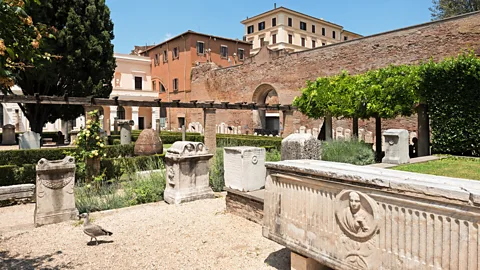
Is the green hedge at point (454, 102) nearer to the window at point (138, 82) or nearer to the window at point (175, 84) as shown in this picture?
the window at point (175, 84)

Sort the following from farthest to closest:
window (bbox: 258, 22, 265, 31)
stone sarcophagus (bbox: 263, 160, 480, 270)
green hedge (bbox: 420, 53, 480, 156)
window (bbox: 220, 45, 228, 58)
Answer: window (bbox: 258, 22, 265, 31), window (bbox: 220, 45, 228, 58), green hedge (bbox: 420, 53, 480, 156), stone sarcophagus (bbox: 263, 160, 480, 270)

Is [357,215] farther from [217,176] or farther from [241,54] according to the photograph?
[241,54]

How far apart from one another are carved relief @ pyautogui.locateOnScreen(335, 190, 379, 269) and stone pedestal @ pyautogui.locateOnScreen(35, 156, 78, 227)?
499cm

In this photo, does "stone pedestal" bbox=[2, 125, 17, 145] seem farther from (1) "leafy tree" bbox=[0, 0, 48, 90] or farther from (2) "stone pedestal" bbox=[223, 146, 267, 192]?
(1) "leafy tree" bbox=[0, 0, 48, 90]

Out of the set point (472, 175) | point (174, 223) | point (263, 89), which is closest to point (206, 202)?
point (174, 223)

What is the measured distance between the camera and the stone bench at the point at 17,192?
734 centimetres

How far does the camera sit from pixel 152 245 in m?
4.55

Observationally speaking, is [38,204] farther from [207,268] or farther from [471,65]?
[471,65]

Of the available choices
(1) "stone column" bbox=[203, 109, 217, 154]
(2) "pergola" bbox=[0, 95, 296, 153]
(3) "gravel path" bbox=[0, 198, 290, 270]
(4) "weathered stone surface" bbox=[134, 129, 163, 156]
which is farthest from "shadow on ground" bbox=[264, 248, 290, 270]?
(4) "weathered stone surface" bbox=[134, 129, 163, 156]

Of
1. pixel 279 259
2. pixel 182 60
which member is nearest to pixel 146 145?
pixel 279 259

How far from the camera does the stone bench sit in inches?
289

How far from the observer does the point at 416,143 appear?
39.6 feet

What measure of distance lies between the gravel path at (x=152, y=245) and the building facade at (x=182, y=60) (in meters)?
27.5

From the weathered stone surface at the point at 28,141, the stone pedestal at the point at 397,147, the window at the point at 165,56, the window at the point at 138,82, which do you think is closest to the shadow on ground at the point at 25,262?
the stone pedestal at the point at 397,147
